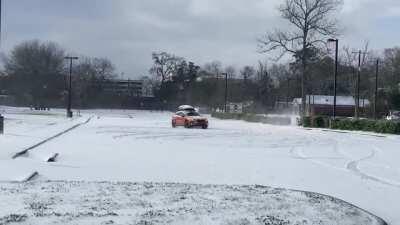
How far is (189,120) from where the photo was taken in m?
46.3

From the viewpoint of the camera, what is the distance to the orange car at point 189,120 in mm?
45688

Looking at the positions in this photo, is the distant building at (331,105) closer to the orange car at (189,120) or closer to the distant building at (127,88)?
the distant building at (127,88)

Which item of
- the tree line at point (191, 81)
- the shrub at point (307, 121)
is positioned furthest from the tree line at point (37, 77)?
the shrub at point (307, 121)

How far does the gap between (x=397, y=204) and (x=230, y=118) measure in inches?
2521

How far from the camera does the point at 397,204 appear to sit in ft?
37.1

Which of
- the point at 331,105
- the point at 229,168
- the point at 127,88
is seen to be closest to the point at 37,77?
the point at 127,88

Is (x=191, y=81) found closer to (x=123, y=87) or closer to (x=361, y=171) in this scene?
(x=123, y=87)

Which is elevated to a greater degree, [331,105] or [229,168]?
[331,105]

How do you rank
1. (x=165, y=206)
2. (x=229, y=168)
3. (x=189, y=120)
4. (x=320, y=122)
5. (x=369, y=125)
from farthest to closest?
1. (x=320, y=122)
2. (x=189, y=120)
3. (x=369, y=125)
4. (x=229, y=168)
5. (x=165, y=206)

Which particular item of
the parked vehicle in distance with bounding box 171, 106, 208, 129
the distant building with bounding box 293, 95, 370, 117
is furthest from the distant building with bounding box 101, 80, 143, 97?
the parked vehicle in distance with bounding box 171, 106, 208, 129

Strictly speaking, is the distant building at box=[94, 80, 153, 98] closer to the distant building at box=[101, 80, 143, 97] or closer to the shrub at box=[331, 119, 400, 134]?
the distant building at box=[101, 80, 143, 97]

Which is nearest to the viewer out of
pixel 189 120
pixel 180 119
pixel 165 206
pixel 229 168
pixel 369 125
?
pixel 165 206

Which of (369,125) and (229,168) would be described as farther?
(369,125)

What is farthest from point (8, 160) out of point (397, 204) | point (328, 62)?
point (328, 62)
